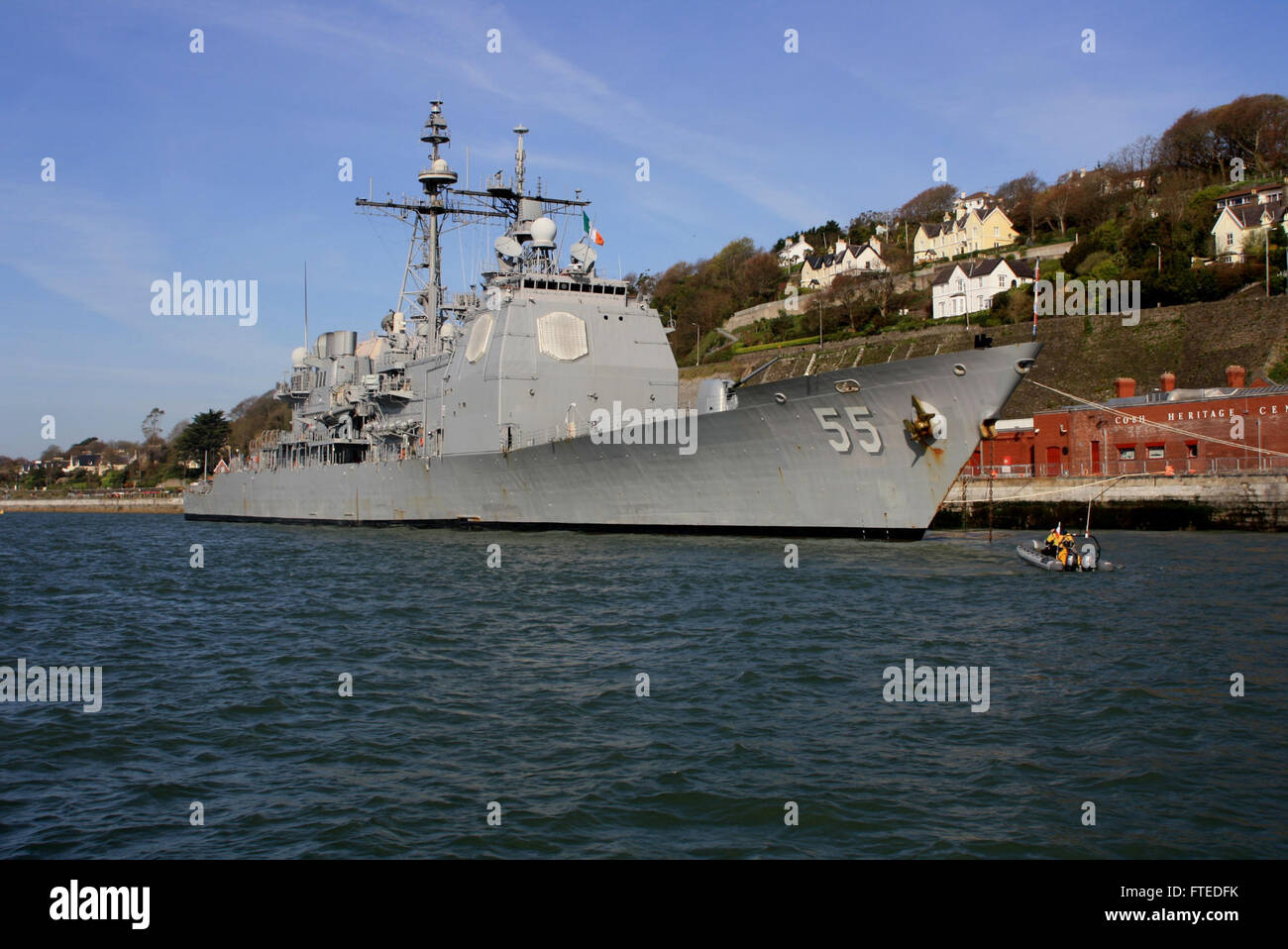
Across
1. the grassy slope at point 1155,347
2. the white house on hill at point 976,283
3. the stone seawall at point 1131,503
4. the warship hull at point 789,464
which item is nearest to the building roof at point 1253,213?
the grassy slope at point 1155,347

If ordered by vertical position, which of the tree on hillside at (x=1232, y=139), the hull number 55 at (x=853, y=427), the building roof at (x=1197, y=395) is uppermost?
the tree on hillside at (x=1232, y=139)

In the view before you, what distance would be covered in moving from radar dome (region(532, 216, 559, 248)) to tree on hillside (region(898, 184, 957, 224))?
219ft

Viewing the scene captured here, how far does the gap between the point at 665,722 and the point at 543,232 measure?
22617 mm

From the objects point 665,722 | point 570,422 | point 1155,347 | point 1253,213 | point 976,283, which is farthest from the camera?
point 976,283

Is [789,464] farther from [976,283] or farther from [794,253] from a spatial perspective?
[794,253]

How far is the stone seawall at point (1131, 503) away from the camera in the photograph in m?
25.9

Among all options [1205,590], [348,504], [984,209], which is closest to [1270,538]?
[1205,590]

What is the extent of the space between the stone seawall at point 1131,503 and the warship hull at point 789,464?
5.51m

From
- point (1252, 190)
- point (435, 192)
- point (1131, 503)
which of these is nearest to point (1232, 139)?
point (1252, 190)

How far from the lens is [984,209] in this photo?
72438mm

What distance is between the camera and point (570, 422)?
23281 millimetres

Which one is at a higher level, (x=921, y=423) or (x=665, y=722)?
(x=921, y=423)

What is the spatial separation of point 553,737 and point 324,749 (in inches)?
70.2

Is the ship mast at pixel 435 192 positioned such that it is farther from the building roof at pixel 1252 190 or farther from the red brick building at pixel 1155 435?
the building roof at pixel 1252 190
